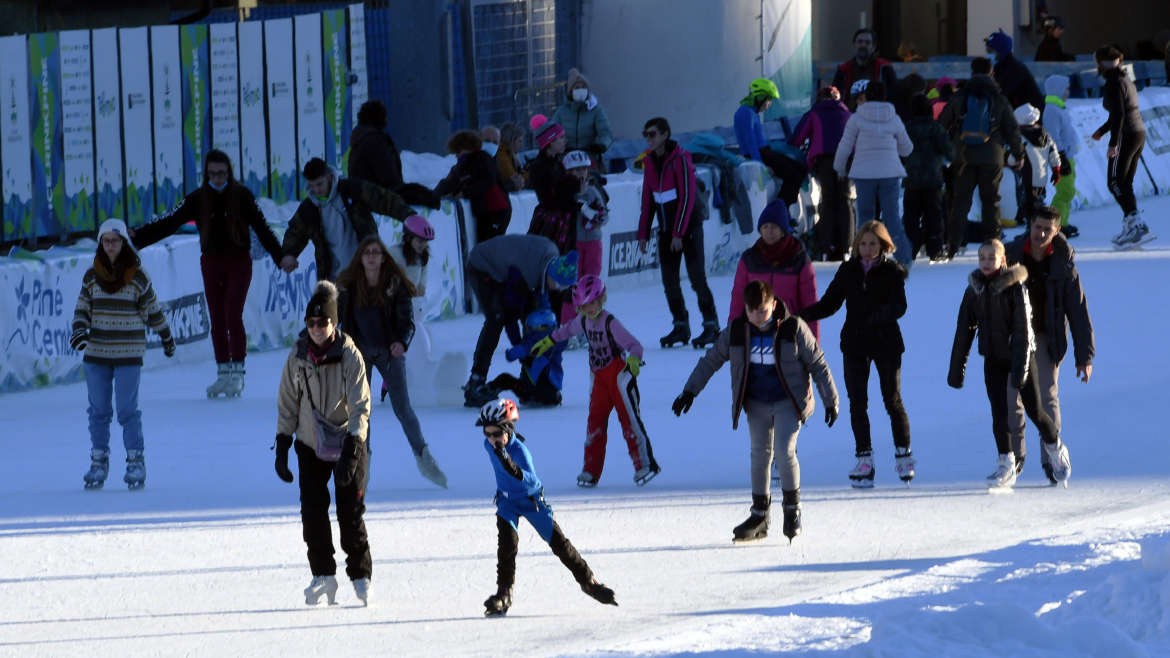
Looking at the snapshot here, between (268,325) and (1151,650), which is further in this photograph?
(268,325)

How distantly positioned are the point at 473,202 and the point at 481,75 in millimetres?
7296

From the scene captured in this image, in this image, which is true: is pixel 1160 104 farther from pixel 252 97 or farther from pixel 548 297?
pixel 548 297

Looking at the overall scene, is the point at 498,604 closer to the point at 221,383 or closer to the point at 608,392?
the point at 608,392

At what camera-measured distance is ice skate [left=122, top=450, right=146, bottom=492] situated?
34.8 feet

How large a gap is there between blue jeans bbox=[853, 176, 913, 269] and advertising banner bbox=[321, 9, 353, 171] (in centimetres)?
451

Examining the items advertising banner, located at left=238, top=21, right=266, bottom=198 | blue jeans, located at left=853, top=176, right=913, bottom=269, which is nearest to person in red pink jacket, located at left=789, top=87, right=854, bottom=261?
blue jeans, located at left=853, top=176, right=913, bottom=269

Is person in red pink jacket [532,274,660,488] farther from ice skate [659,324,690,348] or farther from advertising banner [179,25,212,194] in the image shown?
advertising banner [179,25,212,194]

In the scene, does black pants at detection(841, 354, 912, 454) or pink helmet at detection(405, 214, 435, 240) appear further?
pink helmet at detection(405, 214, 435, 240)

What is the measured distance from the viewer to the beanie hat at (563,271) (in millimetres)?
13180

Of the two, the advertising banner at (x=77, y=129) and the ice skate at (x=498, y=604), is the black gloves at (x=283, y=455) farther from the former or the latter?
the advertising banner at (x=77, y=129)

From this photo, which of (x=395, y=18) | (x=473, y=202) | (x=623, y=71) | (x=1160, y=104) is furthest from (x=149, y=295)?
(x=1160, y=104)

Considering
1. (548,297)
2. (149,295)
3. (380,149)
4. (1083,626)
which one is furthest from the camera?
(380,149)

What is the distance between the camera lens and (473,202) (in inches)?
668

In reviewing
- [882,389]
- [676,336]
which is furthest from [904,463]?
[676,336]
